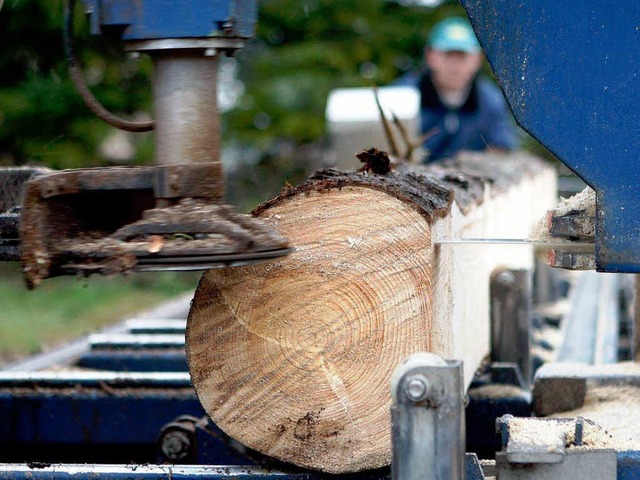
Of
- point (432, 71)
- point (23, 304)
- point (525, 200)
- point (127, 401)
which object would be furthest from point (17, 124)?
point (127, 401)

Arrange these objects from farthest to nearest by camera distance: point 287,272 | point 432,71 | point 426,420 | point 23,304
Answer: point 23,304
point 432,71
point 287,272
point 426,420

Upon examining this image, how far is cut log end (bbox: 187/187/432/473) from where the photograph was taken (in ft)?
6.54

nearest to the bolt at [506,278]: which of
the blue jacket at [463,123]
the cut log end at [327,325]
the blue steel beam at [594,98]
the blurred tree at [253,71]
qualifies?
the cut log end at [327,325]

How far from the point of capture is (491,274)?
10.3ft

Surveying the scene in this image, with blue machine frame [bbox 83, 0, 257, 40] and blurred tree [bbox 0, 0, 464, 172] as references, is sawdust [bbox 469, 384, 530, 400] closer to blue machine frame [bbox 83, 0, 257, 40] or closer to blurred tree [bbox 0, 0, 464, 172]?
blue machine frame [bbox 83, 0, 257, 40]

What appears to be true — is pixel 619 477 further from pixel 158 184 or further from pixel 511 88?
pixel 158 184

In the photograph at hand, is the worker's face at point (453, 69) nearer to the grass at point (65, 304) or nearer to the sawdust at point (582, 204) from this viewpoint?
the grass at point (65, 304)

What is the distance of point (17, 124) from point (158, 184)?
7.67m

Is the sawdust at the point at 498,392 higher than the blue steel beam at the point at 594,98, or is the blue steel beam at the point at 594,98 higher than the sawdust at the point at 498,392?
the blue steel beam at the point at 594,98

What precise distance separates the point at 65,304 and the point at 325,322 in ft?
23.9

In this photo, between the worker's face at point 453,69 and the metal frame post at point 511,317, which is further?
the worker's face at point 453,69

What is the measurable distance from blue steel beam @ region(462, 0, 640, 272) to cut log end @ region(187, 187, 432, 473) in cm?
35

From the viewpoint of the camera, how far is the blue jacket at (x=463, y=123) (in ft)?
20.1

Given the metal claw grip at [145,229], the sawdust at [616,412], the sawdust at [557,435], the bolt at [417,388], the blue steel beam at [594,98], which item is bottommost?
the sawdust at [616,412]
